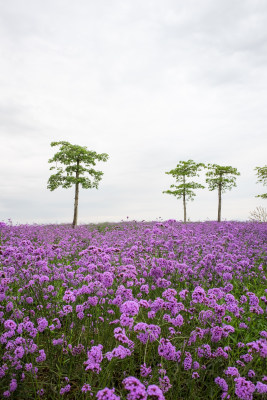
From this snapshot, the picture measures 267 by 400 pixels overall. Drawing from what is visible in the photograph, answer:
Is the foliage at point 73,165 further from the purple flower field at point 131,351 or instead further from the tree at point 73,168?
the purple flower field at point 131,351

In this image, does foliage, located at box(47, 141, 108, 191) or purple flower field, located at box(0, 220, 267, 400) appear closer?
purple flower field, located at box(0, 220, 267, 400)

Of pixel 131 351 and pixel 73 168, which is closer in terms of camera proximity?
pixel 131 351

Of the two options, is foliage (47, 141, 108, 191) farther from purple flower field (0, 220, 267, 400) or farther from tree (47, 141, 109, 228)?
purple flower field (0, 220, 267, 400)

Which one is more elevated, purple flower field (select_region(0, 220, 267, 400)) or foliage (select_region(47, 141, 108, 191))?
foliage (select_region(47, 141, 108, 191))

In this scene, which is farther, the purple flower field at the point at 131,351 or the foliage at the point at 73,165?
the foliage at the point at 73,165

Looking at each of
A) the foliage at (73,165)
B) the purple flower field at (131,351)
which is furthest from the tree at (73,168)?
the purple flower field at (131,351)

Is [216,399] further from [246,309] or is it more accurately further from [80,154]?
[80,154]

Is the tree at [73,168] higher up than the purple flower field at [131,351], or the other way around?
the tree at [73,168]

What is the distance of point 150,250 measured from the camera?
266 inches

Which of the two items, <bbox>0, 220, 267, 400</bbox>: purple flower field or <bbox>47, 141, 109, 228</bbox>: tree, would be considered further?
<bbox>47, 141, 109, 228</bbox>: tree

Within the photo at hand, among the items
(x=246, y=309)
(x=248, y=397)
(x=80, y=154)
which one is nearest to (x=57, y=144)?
(x=80, y=154)

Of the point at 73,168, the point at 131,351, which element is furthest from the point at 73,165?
the point at 131,351

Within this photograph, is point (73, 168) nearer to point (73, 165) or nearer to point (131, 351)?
point (73, 165)

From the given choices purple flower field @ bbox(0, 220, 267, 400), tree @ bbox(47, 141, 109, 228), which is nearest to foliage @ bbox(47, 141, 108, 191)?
tree @ bbox(47, 141, 109, 228)
